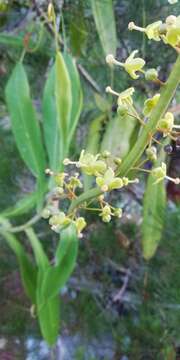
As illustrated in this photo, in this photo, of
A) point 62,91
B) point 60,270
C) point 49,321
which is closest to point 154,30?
point 62,91

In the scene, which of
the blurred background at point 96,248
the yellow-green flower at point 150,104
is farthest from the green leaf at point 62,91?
the yellow-green flower at point 150,104

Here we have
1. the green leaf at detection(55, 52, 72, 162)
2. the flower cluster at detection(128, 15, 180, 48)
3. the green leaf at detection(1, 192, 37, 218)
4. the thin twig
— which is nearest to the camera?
the flower cluster at detection(128, 15, 180, 48)

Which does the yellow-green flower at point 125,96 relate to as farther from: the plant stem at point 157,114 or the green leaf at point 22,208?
the green leaf at point 22,208

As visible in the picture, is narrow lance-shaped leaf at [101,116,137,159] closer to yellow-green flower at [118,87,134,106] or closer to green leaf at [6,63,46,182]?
green leaf at [6,63,46,182]

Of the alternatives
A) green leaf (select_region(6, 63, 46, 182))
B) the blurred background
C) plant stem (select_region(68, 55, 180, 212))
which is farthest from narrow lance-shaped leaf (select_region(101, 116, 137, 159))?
plant stem (select_region(68, 55, 180, 212))

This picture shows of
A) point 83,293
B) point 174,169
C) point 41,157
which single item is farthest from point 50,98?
point 83,293

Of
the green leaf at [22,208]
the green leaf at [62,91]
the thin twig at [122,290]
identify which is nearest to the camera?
the green leaf at [62,91]
